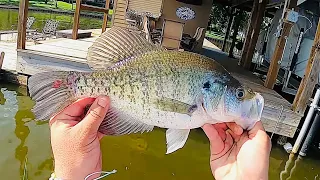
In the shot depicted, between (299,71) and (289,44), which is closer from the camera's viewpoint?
(299,71)

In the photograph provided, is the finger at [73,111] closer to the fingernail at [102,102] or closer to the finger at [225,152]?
the fingernail at [102,102]

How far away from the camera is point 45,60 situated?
761 cm

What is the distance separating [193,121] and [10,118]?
6354mm

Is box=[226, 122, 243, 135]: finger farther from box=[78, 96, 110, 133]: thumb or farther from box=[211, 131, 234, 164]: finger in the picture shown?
box=[78, 96, 110, 133]: thumb

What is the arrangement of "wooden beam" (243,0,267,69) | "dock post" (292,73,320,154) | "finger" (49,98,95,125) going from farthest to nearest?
"wooden beam" (243,0,267,69)
"dock post" (292,73,320,154)
"finger" (49,98,95,125)

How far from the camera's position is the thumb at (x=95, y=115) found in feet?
4.44

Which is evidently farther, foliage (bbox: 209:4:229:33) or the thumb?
foliage (bbox: 209:4:229:33)

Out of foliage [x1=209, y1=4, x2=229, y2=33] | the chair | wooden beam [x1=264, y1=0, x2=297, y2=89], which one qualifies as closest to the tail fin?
wooden beam [x1=264, y1=0, x2=297, y2=89]

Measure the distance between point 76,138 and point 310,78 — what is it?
5.51m

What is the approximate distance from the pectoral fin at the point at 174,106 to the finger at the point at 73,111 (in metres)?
0.31

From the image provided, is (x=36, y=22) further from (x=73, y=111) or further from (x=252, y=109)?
(x=252, y=109)

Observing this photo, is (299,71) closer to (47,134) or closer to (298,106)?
(298,106)

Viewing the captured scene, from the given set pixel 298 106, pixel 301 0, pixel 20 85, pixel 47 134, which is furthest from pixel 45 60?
pixel 301 0

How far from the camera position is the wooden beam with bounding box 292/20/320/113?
6.06m
